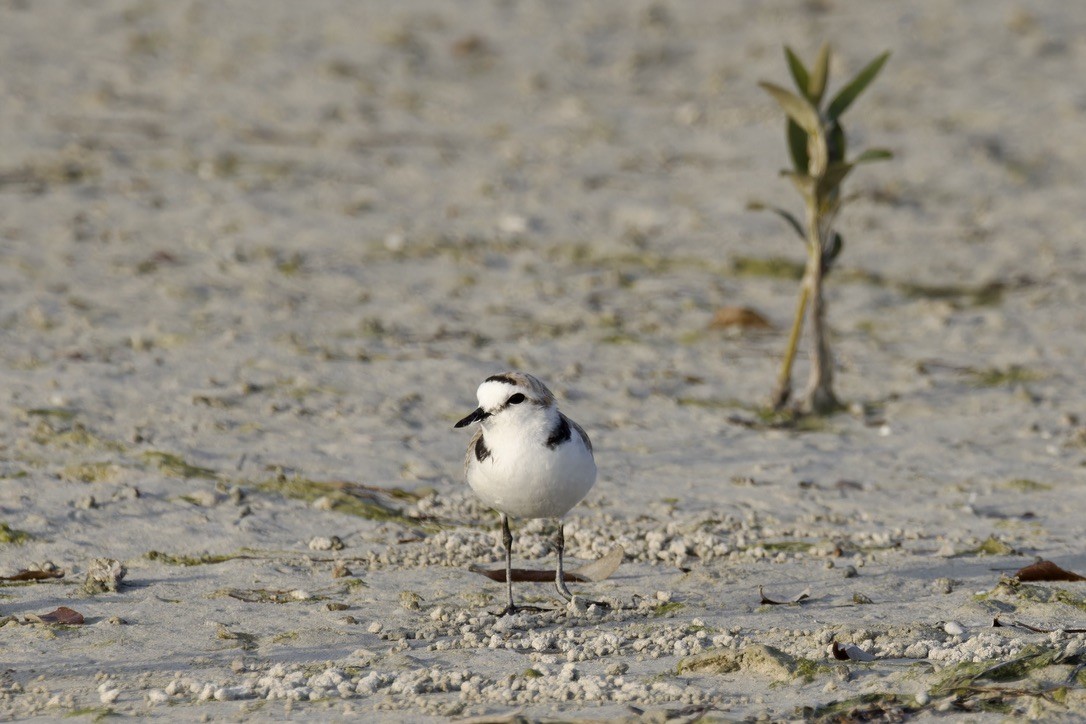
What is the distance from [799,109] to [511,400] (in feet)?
10.5

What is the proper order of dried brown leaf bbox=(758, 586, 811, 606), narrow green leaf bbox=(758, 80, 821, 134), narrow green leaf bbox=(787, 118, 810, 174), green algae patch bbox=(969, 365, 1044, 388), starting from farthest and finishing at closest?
green algae patch bbox=(969, 365, 1044, 388), narrow green leaf bbox=(787, 118, 810, 174), narrow green leaf bbox=(758, 80, 821, 134), dried brown leaf bbox=(758, 586, 811, 606)

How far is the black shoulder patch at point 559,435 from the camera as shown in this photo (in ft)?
18.1

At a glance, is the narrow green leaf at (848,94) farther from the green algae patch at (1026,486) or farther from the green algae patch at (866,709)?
the green algae patch at (866,709)

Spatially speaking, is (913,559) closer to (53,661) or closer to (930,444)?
(930,444)

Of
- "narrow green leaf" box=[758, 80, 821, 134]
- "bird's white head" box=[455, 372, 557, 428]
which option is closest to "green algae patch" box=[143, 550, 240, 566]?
"bird's white head" box=[455, 372, 557, 428]

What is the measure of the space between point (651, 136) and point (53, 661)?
9.28 metres

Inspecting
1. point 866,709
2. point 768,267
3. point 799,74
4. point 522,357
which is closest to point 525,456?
point 866,709

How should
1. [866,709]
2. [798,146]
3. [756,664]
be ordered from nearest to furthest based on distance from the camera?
[866,709] < [756,664] < [798,146]

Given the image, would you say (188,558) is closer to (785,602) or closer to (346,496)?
(346,496)

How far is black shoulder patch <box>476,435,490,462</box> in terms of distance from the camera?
5611 mm

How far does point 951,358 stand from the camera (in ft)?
30.0

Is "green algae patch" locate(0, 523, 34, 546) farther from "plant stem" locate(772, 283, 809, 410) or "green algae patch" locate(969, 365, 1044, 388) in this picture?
"green algae patch" locate(969, 365, 1044, 388)

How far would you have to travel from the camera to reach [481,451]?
566 cm

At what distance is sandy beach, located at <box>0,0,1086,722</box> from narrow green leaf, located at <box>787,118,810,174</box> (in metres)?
1.38
